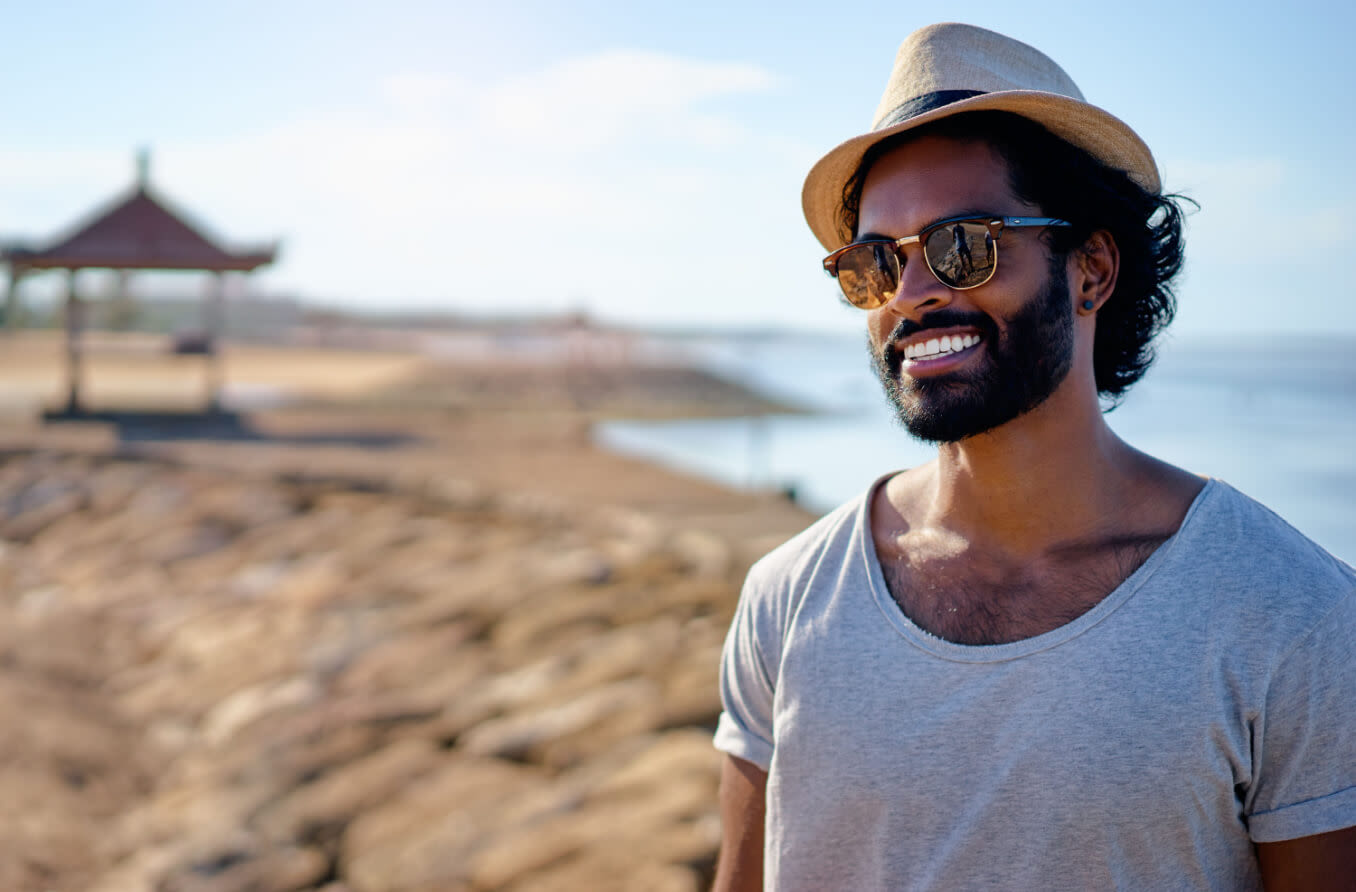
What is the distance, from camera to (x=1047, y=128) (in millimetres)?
1644

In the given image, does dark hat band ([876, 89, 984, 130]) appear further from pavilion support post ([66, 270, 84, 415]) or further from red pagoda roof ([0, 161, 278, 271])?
pavilion support post ([66, 270, 84, 415])

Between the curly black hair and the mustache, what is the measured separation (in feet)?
0.50

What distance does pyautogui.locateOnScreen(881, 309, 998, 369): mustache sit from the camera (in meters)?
1.58

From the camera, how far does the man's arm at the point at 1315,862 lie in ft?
4.25

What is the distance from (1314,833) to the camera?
4.28ft

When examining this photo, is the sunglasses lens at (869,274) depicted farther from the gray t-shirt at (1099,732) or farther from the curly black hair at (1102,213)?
the gray t-shirt at (1099,732)

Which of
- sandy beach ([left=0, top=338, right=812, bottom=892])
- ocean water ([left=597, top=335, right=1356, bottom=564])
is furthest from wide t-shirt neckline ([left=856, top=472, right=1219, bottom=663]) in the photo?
ocean water ([left=597, top=335, right=1356, bottom=564])

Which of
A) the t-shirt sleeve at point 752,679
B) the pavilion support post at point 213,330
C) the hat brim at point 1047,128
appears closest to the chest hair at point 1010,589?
the t-shirt sleeve at point 752,679

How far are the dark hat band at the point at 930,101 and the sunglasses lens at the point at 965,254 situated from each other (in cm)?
16

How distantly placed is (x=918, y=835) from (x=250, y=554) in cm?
757

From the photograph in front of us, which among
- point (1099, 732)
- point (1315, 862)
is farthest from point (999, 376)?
point (1315, 862)

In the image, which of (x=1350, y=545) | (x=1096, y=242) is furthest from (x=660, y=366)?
(x=1096, y=242)

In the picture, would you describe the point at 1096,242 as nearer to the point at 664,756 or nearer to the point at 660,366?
the point at 664,756

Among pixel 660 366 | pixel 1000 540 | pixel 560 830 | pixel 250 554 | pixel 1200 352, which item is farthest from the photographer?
pixel 1200 352
